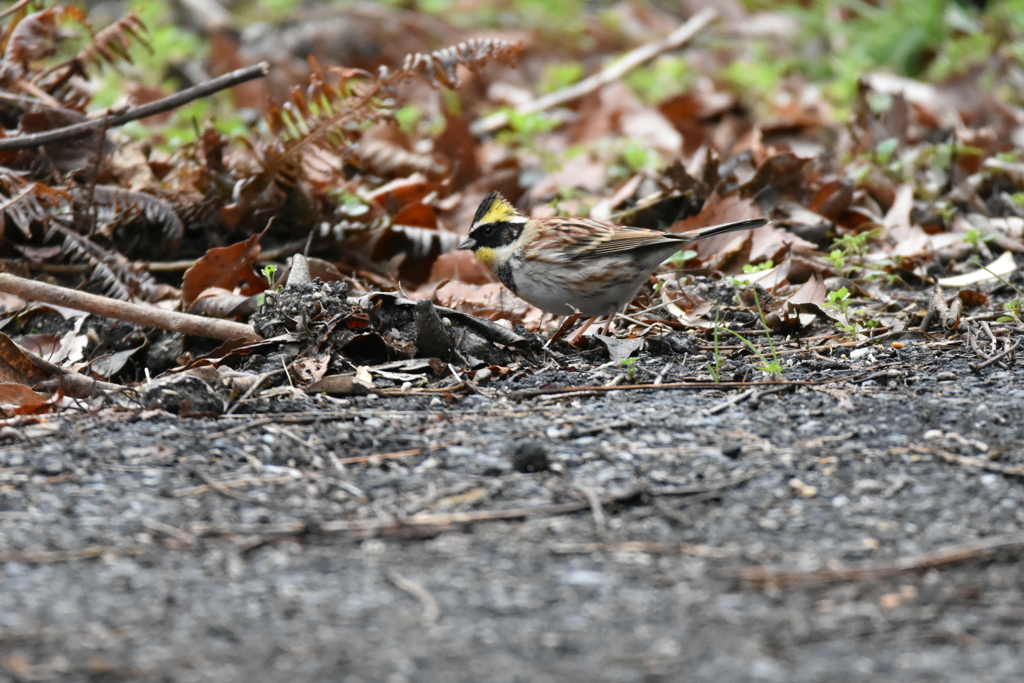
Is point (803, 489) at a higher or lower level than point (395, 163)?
lower

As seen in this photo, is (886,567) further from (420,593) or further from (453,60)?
(453,60)

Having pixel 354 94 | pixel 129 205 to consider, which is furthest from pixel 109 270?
pixel 354 94

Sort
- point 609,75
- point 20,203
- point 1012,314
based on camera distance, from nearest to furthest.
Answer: point 1012,314 → point 20,203 → point 609,75

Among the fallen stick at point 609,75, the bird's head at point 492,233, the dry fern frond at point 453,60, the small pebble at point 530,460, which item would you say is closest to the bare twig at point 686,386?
the small pebble at point 530,460

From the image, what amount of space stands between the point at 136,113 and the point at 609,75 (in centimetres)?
553

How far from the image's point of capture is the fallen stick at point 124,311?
4704mm

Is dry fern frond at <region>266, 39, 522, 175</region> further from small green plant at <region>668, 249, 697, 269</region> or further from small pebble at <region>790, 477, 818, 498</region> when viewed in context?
small pebble at <region>790, 477, 818, 498</region>

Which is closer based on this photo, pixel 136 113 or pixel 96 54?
pixel 136 113

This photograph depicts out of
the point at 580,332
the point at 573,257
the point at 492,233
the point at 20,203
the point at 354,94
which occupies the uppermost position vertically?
the point at 354,94

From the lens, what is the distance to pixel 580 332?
18.4 feet

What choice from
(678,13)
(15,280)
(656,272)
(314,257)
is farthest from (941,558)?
(678,13)

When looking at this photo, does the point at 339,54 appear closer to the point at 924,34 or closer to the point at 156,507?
the point at 924,34

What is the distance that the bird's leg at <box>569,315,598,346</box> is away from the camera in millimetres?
5406

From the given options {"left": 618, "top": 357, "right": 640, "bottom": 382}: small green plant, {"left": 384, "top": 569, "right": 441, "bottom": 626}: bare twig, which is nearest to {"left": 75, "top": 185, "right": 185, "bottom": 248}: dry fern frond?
{"left": 618, "top": 357, "right": 640, "bottom": 382}: small green plant
